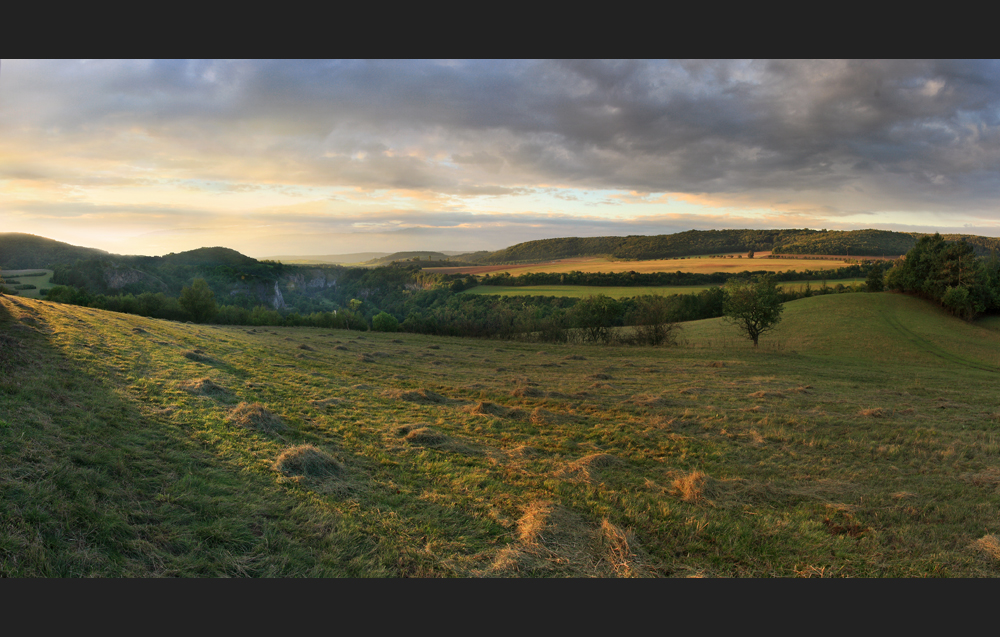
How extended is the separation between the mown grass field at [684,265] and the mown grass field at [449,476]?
86.9 metres

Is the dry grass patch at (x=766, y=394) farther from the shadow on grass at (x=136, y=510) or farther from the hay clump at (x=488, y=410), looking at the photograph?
the shadow on grass at (x=136, y=510)

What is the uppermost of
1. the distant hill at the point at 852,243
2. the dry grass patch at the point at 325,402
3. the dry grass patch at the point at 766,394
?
the distant hill at the point at 852,243

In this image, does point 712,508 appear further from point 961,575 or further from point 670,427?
point 670,427

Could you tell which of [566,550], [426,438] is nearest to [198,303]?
[426,438]

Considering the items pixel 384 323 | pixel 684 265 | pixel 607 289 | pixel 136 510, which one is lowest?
pixel 384 323

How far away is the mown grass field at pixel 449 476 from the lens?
5.18 metres

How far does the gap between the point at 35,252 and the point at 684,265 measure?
203219 mm

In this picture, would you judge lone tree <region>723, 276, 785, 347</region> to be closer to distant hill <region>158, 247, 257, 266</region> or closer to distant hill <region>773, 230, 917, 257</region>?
distant hill <region>773, 230, 917, 257</region>

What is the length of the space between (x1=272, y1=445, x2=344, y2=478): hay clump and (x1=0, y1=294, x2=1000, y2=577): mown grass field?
0.14 ft

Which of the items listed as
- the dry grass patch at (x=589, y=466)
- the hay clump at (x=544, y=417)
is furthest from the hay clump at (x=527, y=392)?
the dry grass patch at (x=589, y=466)

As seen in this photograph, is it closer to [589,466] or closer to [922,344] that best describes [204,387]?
[589,466]

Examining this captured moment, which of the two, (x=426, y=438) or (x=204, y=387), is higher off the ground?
(x=204, y=387)

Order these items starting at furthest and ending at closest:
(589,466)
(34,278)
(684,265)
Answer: (684,265) → (34,278) → (589,466)

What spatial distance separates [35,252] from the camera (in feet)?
409
